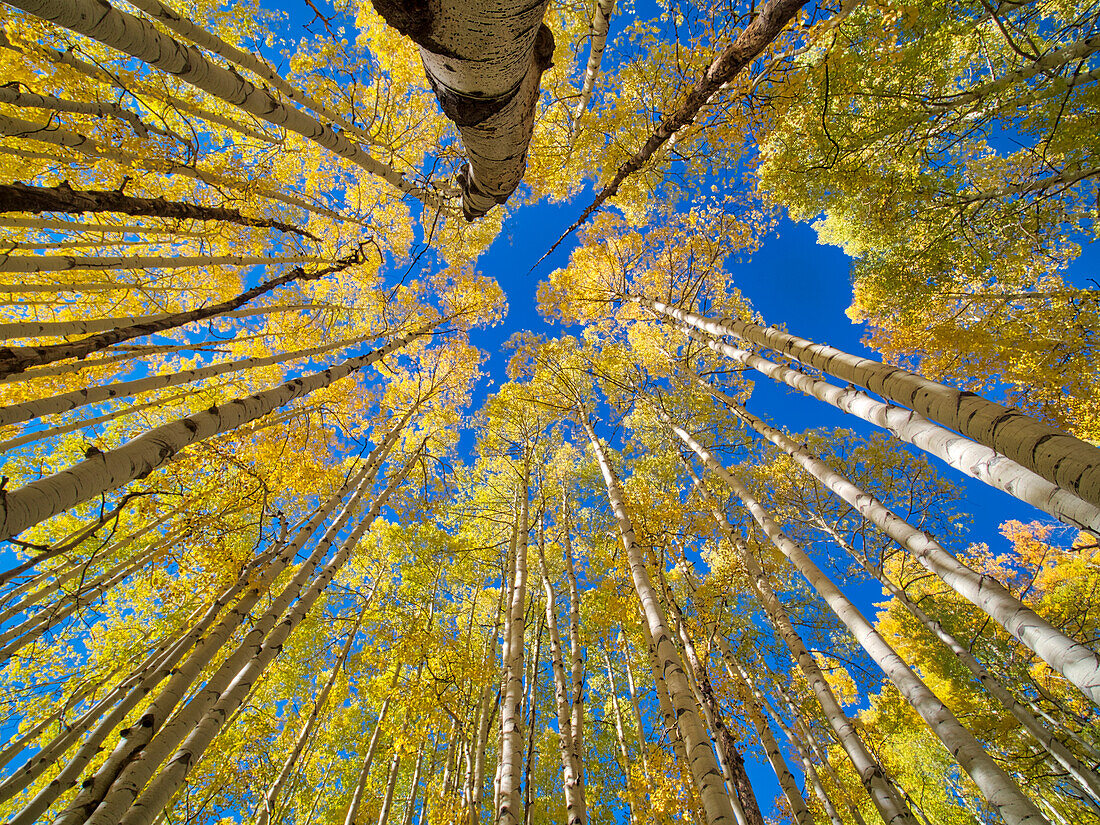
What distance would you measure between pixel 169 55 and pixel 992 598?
6936 millimetres

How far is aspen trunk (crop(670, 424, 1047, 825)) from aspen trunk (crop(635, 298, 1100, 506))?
1959 millimetres

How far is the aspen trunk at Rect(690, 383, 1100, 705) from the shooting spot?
229 cm

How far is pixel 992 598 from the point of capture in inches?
113

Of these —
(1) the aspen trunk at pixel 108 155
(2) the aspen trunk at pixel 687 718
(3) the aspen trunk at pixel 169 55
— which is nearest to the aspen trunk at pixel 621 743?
(2) the aspen trunk at pixel 687 718

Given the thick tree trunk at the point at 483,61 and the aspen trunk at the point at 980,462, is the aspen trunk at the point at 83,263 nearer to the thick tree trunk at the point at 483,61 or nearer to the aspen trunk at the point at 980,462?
the thick tree trunk at the point at 483,61

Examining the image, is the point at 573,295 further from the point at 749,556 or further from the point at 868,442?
the point at 868,442

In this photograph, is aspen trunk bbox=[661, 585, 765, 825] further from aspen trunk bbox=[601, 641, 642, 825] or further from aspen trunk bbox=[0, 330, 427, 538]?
aspen trunk bbox=[0, 330, 427, 538]

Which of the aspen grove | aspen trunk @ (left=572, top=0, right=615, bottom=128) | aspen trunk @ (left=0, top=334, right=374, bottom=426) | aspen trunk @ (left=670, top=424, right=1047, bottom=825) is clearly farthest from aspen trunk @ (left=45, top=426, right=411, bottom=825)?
aspen trunk @ (left=572, top=0, right=615, bottom=128)

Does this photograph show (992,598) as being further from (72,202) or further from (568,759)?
(72,202)

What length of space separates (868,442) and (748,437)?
8.09 feet

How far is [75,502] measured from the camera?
1.74m

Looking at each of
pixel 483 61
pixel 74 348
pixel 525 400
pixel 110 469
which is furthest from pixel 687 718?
pixel 525 400

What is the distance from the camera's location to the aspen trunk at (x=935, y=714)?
263 centimetres

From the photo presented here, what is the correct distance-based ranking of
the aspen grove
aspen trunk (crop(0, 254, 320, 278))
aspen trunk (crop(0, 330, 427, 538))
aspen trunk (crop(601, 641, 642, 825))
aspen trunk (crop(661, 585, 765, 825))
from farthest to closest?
aspen trunk (crop(601, 641, 642, 825)) < aspen trunk (crop(661, 585, 765, 825)) < aspen trunk (crop(0, 254, 320, 278)) < the aspen grove < aspen trunk (crop(0, 330, 427, 538))
